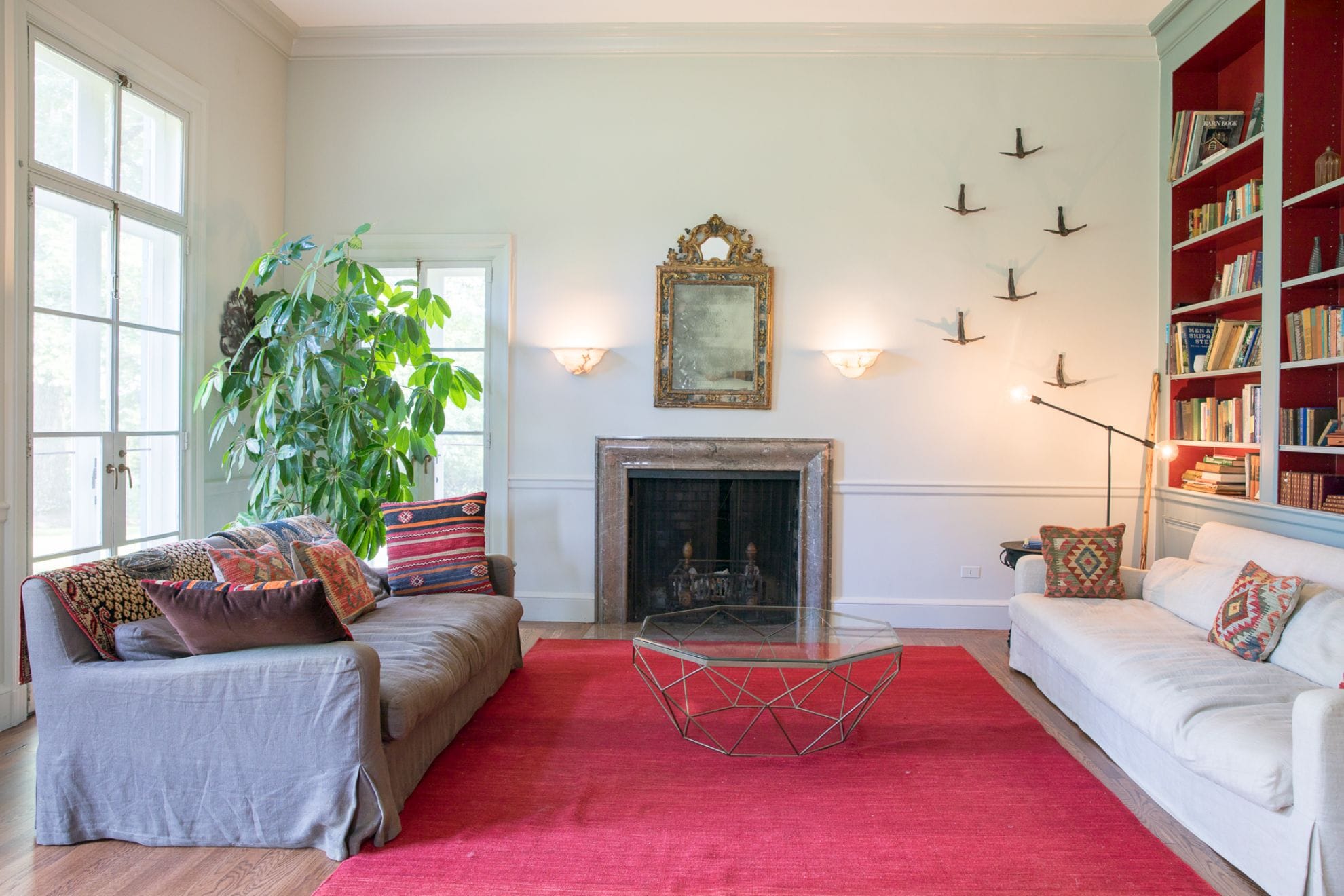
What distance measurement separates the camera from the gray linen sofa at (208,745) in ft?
7.50

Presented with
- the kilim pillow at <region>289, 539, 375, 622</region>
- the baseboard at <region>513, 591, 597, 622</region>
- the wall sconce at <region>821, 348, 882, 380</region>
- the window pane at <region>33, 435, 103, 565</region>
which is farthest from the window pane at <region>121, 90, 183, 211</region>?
the wall sconce at <region>821, 348, 882, 380</region>

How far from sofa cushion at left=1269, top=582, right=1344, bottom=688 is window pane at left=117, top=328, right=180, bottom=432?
4.79 metres

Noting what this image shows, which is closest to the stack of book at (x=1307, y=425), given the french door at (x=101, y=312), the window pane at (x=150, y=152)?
the french door at (x=101, y=312)

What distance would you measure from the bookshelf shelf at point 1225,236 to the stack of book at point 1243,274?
0.12 metres

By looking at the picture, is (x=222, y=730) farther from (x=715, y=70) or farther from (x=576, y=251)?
(x=715, y=70)

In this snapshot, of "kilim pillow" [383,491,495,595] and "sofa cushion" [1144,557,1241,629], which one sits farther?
"kilim pillow" [383,491,495,595]

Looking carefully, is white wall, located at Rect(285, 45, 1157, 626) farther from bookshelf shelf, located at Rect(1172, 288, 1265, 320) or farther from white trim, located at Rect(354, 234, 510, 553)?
bookshelf shelf, located at Rect(1172, 288, 1265, 320)

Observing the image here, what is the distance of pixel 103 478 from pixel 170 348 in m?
0.78

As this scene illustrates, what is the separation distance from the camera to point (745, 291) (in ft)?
16.1

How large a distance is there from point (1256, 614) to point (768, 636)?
68.5 inches

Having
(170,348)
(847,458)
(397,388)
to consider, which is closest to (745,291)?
(847,458)

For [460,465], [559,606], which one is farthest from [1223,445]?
[460,465]

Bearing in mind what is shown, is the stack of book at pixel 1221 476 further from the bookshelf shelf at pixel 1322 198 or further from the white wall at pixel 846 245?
the bookshelf shelf at pixel 1322 198

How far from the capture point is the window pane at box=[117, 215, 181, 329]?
3811mm
